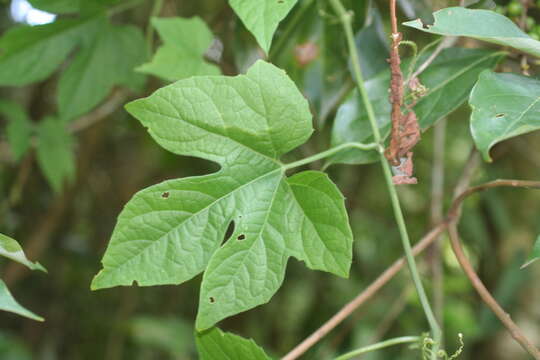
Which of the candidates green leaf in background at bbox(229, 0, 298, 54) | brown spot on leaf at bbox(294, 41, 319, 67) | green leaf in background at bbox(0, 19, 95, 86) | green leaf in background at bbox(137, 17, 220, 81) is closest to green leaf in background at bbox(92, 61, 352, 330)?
green leaf in background at bbox(229, 0, 298, 54)

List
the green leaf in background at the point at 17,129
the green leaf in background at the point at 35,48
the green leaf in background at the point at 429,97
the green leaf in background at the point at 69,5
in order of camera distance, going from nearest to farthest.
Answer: the green leaf in background at the point at 429,97
the green leaf in background at the point at 69,5
the green leaf in background at the point at 35,48
the green leaf in background at the point at 17,129

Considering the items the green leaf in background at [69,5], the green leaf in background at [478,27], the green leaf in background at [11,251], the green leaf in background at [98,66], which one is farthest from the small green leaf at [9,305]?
the green leaf in background at [98,66]

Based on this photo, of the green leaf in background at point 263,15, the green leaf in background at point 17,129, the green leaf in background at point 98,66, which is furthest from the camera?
the green leaf in background at point 17,129

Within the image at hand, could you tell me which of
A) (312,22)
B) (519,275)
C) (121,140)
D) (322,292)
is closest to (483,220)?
(519,275)

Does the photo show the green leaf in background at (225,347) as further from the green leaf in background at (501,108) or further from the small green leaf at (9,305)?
the green leaf in background at (501,108)

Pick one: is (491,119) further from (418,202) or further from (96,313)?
(96,313)

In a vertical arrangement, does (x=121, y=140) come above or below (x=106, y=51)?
below

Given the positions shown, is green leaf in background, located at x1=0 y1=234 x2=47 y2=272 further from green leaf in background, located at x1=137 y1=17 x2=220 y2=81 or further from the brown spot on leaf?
the brown spot on leaf
